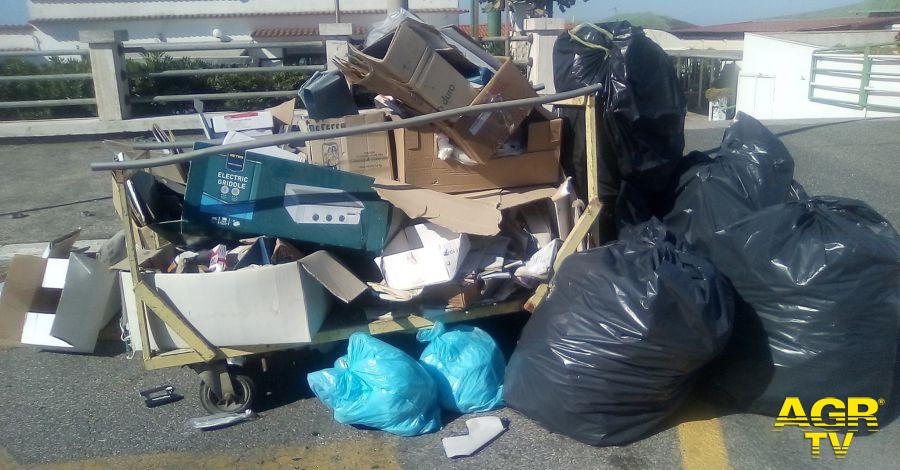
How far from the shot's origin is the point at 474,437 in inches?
112

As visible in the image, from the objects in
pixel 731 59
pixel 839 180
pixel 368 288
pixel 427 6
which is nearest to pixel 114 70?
pixel 368 288

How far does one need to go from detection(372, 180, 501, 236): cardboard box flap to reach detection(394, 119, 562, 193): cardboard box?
0.13 m

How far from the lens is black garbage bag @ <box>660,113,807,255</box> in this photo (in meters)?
3.23

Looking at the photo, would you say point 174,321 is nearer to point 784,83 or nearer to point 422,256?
point 422,256

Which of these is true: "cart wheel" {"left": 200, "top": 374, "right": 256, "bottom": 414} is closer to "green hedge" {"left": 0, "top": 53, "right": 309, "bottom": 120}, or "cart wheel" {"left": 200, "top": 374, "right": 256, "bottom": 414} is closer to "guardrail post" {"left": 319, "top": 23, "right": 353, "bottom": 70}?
"guardrail post" {"left": 319, "top": 23, "right": 353, "bottom": 70}

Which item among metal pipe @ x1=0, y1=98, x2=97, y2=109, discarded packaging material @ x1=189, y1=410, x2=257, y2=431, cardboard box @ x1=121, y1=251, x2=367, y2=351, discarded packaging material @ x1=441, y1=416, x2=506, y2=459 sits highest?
metal pipe @ x1=0, y1=98, x2=97, y2=109

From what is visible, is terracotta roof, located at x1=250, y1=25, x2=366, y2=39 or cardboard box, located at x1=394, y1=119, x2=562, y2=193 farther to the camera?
terracotta roof, located at x1=250, y1=25, x2=366, y2=39

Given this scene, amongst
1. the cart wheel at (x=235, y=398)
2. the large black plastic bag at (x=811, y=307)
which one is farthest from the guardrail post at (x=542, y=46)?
the cart wheel at (x=235, y=398)

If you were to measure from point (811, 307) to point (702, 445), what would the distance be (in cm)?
66

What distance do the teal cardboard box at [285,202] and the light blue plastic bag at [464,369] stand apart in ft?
1.65

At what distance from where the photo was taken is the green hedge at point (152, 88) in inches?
380

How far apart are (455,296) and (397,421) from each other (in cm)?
58

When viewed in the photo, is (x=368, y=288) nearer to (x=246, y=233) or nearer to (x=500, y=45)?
(x=246, y=233)

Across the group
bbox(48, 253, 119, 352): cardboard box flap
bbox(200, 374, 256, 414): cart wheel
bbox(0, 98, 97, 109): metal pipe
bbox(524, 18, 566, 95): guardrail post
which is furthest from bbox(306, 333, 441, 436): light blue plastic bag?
bbox(0, 98, 97, 109): metal pipe
